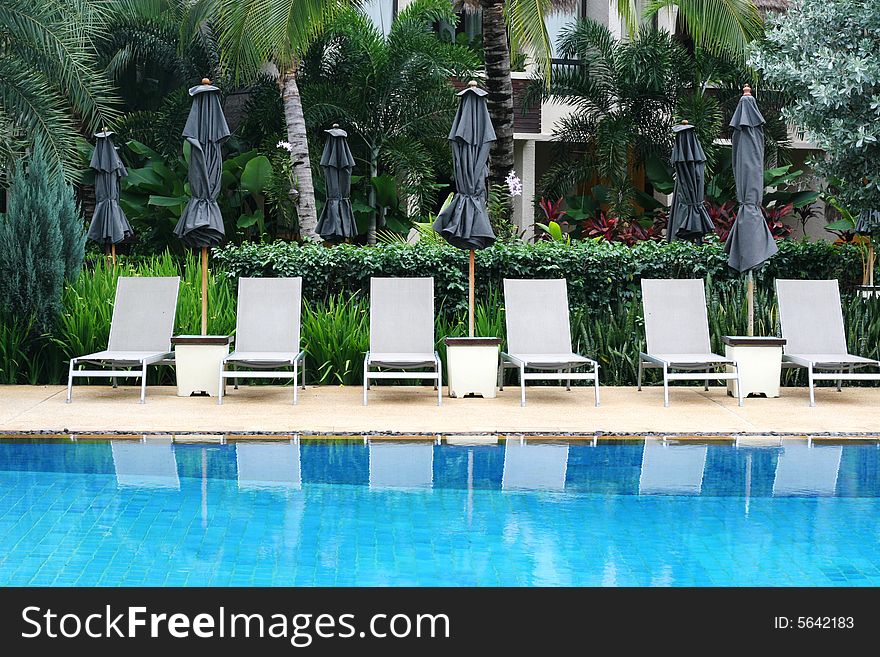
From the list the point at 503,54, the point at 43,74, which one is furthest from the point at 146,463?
the point at 503,54

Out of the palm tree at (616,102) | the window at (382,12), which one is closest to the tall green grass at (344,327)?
the palm tree at (616,102)

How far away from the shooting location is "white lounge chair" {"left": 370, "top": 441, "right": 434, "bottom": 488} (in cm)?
667

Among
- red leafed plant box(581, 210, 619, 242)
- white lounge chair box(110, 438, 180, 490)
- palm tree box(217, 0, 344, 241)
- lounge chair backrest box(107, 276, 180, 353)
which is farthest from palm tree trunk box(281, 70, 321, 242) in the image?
white lounge chair box(110, 438, 180, 490)

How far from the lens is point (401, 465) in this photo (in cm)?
716

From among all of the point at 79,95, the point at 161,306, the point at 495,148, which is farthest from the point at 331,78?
the point at 161,306

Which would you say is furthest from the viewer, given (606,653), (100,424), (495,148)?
(495,148)

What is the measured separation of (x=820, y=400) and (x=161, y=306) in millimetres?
6587

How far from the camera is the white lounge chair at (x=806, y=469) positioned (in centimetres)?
657

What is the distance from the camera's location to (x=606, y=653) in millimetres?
3816

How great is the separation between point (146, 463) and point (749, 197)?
6629 mm

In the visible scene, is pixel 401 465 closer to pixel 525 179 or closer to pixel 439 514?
pixel 439 514


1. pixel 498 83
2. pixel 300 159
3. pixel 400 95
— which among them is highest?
pixel 400 95

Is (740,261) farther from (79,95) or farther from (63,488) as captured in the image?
(79,95)

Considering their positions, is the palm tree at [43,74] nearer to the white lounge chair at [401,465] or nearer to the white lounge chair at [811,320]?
the white lounge chair at [401,465]
